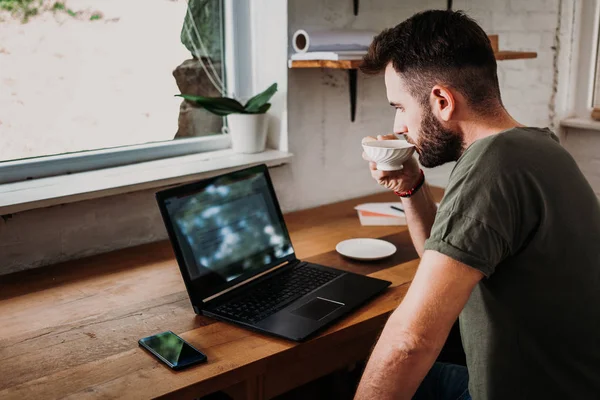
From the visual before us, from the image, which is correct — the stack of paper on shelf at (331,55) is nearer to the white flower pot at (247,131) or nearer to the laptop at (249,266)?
the white flower pot at (247,131)

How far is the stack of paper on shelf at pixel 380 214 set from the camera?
196 centimetres

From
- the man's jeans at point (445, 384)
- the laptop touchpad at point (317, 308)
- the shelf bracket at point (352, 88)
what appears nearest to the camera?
the laptop touchpad at point (317, 308)

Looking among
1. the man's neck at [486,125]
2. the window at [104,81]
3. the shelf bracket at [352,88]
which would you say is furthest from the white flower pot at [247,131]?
the man's neck at [486,125]

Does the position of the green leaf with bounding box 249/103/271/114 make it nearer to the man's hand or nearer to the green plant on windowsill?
the green plant on windowsill

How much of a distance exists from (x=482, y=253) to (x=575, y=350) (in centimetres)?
26

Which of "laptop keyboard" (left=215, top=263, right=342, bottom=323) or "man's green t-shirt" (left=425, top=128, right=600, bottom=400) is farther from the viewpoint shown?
"laptop keyboard" (left=215, top=263, right=342, bottom=323)

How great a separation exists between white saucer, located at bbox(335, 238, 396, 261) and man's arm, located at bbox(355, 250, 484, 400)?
0.58 meters

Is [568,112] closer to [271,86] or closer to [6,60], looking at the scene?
[271,86]

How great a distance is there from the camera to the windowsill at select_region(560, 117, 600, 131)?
2689mm

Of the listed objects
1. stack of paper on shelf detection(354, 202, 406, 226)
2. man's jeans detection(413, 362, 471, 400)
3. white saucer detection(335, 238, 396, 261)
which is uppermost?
stack of paper on shelf detection(354, 202, 406, 226)

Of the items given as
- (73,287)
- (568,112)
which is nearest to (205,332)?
(73,287)

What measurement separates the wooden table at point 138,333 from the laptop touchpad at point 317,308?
0.04 metres

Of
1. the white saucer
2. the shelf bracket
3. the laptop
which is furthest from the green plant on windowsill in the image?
the white saucer

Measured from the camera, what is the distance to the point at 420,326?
103cm
